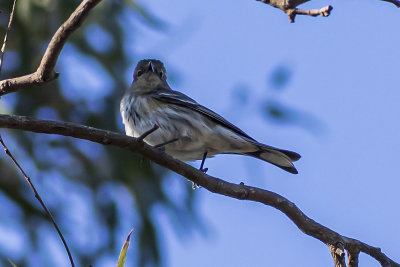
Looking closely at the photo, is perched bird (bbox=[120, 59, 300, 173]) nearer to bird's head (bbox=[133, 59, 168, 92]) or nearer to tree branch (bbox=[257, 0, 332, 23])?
bird's head (bbox=[133, 59, 168, 92])

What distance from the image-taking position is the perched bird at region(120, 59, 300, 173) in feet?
13.8

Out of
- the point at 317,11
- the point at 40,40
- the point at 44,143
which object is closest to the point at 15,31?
the point at 40,40

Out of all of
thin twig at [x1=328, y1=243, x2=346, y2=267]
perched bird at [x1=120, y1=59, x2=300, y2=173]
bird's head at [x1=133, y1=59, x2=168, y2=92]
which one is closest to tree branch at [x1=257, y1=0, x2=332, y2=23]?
thin twig at [x1=328, y1=243, x2=346, y2=267]

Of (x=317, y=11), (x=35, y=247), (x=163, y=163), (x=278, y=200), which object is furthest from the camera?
(x=35, y=247)

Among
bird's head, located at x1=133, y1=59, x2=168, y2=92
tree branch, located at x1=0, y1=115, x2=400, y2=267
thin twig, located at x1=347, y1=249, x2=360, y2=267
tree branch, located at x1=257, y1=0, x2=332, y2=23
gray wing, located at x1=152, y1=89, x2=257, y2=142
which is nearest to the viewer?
tree branch, located at x1=257, y1=0, x2=332, y2=23

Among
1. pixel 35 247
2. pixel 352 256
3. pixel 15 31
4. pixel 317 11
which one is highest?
pixel 15 31

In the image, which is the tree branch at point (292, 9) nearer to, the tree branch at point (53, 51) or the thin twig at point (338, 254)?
the tree branch at point (53, 51)

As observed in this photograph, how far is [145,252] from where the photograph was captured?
18.1 feet

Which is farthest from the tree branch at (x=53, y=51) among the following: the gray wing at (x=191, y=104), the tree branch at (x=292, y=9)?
the gray wing at (x=191, y=104)

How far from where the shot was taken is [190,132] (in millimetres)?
4234

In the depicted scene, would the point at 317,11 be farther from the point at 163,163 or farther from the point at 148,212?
the point at 148,212

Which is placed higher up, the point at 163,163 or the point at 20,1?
the point at 20,1

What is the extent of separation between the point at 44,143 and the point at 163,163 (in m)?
3.02

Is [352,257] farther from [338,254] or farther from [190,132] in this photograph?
[190,132]
